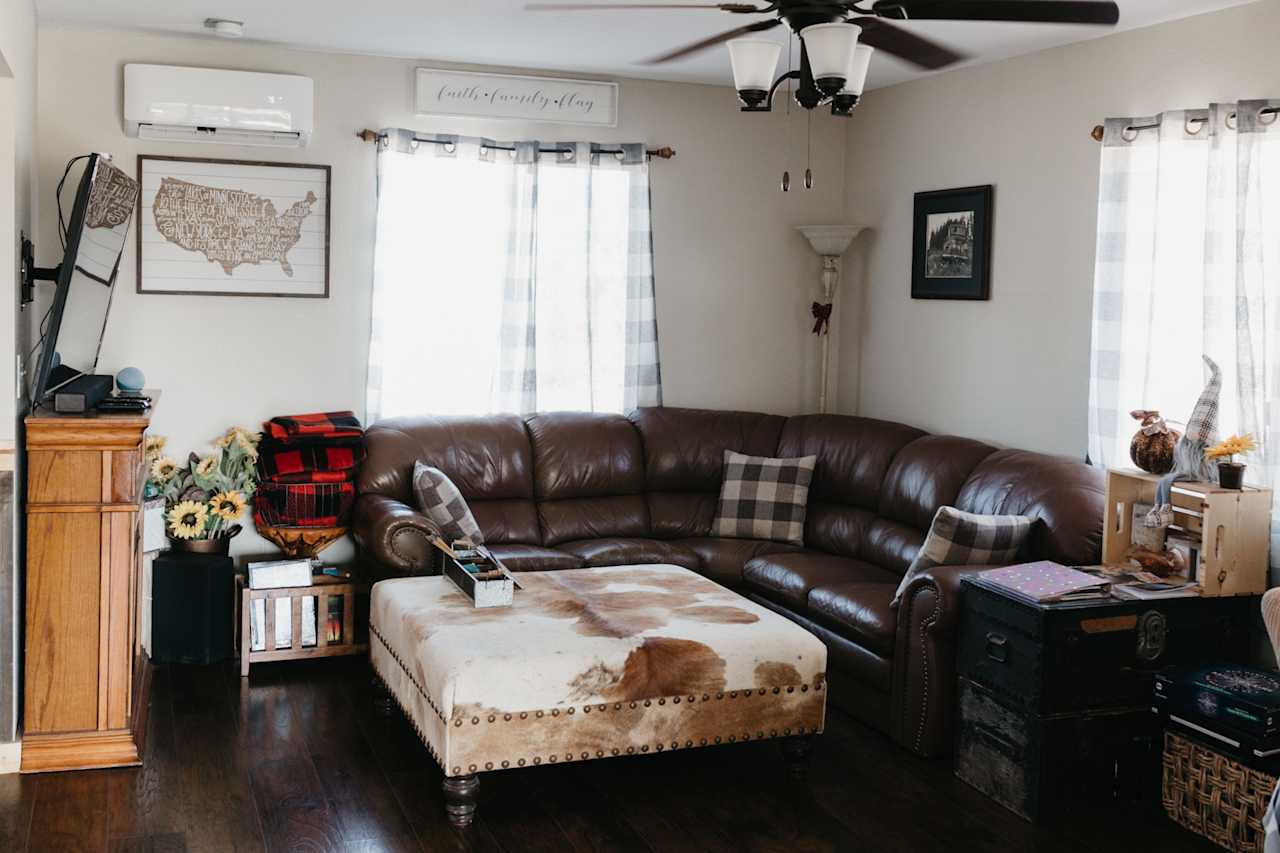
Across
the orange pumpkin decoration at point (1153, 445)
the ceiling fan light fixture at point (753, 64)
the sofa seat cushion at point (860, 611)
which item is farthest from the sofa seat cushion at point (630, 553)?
the ceiling fan light fixture at point (753, 64)

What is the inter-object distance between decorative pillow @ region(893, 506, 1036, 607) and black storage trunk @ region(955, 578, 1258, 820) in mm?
382

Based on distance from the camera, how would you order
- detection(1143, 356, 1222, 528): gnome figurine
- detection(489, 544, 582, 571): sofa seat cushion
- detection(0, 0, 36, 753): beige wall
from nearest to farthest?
detection(0, 0, 36, 753): beige wall < detection(1143, 356, 1222, 528): gnome figurine < detection(489, 544, 582, 571): sofa seat cushion

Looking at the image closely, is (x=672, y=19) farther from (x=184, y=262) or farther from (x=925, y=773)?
(x=925, y=773)

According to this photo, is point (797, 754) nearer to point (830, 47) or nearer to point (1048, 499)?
point (1048, 499)

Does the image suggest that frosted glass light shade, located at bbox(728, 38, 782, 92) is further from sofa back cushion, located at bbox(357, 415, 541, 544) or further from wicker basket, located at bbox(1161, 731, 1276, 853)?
sofa back cushion, located at bbox(357, 415, 541, 544)

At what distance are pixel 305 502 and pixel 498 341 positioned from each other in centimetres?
115

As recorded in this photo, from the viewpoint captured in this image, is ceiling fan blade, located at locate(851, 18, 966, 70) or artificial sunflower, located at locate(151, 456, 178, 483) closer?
ceiling fan blade, located at locate(851, 18, 966, 70)

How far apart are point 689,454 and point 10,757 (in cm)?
301

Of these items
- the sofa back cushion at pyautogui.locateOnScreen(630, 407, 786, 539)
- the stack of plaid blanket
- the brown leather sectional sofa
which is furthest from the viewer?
the sofa back cushion at pyautogui.locateOnScreen(630, 407, 786, 539)

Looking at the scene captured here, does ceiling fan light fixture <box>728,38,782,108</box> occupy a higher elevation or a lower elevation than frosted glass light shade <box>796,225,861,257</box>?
higher

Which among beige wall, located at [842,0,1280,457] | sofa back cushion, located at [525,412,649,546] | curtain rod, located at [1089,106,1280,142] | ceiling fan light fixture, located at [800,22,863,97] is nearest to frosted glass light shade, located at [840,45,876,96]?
ceiling fan light fixture, located at [800,22,863,97]

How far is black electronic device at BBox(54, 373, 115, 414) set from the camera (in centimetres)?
378

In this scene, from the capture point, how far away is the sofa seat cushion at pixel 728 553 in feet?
17.1

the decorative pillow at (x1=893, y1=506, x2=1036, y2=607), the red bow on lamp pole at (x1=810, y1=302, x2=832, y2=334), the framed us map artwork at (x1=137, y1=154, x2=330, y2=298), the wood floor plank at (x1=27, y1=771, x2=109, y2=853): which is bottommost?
the wood floor plank at (x1=27, y1=771, x2=109, y2=853)
